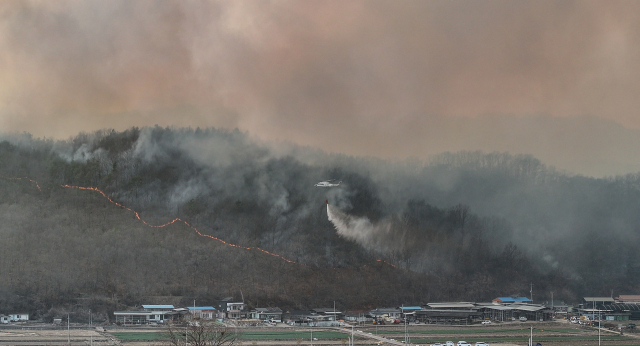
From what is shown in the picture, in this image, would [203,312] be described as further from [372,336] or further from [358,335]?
[372,336]

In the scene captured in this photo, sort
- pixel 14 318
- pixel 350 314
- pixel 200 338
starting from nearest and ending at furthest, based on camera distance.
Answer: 1. pixel 200 338
2. pixel 14 318
3. pixel 350 314

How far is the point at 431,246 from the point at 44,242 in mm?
77940

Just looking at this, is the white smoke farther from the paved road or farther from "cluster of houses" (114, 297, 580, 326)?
the paved road

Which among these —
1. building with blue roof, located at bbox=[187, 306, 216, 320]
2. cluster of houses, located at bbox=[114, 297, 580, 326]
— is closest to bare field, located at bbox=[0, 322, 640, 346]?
cluster of houses, located at bbox=[114, 297, 580, 326]

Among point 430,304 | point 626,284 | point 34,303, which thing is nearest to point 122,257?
point 34,303

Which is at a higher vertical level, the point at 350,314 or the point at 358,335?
the point at 350,314

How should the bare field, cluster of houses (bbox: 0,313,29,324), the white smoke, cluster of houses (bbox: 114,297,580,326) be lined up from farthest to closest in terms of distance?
the white smoke, cluster of houses (bbox: 114,297,580,326), cluster of houses (bbox: 0,313,29,324), the bare field

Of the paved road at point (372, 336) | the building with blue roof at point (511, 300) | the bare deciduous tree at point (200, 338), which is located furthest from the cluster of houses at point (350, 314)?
the bare deciduous tree at point (200, 338)

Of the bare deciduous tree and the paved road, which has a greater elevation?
the bare deciduous tree

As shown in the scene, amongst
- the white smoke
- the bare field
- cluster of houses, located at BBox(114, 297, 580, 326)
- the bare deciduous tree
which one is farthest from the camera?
the white smoke

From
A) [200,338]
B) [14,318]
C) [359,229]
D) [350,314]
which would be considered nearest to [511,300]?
[350,314]

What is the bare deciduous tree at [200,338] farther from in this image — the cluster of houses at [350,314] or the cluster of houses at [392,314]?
the cluster of houses at [392,314]

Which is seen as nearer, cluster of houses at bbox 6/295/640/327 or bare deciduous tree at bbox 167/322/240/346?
bare deciduous tree at bbox 167/322/240/346

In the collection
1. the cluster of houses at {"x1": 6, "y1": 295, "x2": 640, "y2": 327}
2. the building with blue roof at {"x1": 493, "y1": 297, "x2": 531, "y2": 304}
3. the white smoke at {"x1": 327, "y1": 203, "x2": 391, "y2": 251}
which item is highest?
the white smoke at {"x1": 327, "y1": 203, "x2": 391, "y2": 251}
